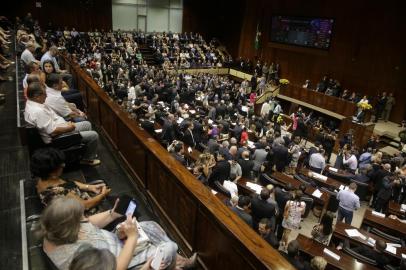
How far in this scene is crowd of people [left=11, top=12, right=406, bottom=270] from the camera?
2094mm

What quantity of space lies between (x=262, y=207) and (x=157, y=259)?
3.50m

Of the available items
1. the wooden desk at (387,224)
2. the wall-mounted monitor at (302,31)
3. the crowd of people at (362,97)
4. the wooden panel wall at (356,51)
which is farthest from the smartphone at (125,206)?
the wall-mounted monitor at (302,31)

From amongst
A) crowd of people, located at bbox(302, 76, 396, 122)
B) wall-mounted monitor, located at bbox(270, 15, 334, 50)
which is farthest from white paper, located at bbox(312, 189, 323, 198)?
wall-mounted monitor, located at bbox(270, 15, 334, 50)

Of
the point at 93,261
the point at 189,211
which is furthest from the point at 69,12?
the point at 93,261

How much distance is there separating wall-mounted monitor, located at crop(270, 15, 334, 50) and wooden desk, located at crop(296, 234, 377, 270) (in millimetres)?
13372

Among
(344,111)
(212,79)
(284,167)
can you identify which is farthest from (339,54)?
(284,167)

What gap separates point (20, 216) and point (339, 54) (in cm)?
1630

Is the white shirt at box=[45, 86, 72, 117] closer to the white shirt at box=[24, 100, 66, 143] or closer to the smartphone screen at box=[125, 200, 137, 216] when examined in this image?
the white shirt at box=[24, 100, 66, 143]

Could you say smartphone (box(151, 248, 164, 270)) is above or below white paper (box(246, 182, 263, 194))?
above

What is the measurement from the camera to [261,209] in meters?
5.36

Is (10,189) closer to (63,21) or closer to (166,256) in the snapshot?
(166,256)

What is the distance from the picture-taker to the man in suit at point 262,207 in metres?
5.34

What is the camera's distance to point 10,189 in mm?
3188

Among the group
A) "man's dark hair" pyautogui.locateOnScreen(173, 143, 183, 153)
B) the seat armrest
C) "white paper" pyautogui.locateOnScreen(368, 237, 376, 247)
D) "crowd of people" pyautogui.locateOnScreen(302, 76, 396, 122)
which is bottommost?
"white paper" pyautogui.locateOnScreen(368, 237, 376, 247)
